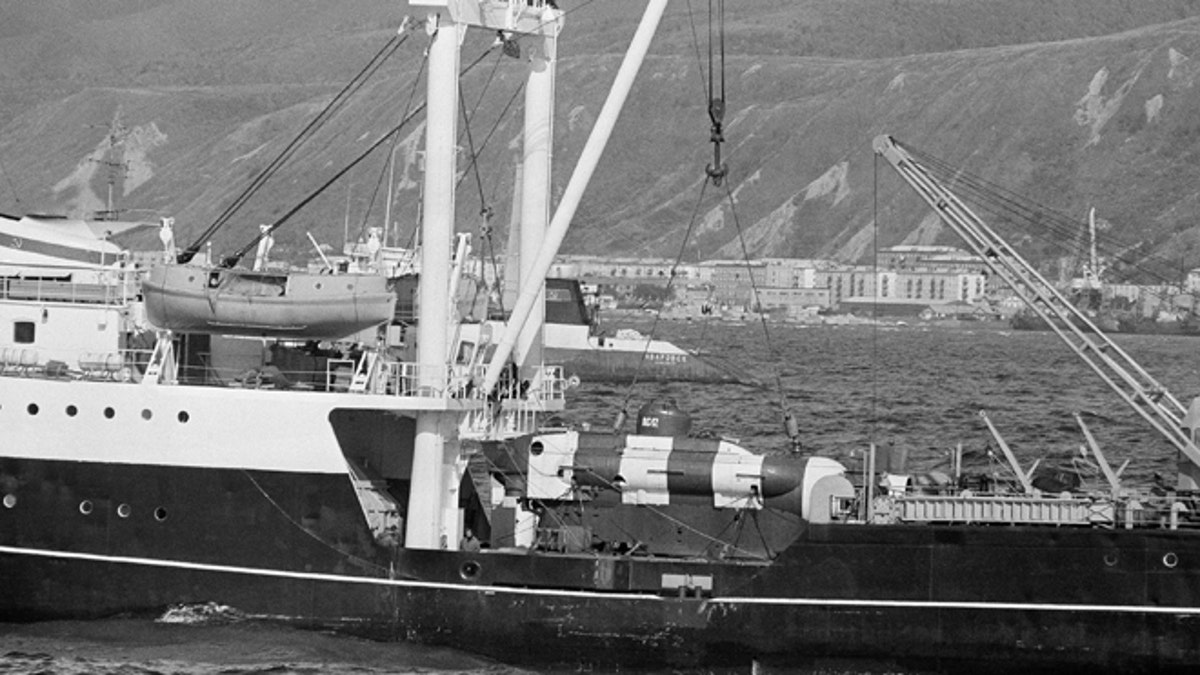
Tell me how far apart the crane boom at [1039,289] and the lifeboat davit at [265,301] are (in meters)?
6.62

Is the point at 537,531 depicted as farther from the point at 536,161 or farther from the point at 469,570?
the point at 536,161

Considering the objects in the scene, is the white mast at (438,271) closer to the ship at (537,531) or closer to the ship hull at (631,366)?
the ship at (537,531)

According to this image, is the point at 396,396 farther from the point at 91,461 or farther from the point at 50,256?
the point at 50,256

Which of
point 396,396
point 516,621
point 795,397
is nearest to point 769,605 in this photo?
point 516,621

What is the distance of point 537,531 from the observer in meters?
25.1

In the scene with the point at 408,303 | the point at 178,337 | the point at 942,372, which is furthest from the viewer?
the point at 942,372

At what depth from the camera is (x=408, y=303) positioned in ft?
115

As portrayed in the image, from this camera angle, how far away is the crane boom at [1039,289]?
24859 millimetres

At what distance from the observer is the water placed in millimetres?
23531

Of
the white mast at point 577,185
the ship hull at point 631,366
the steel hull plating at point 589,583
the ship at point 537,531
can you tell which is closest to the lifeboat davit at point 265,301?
the ship at point 537,531

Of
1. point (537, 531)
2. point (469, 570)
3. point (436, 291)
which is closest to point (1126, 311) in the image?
point (537, 531)

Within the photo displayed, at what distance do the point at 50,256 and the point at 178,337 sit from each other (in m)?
2.44

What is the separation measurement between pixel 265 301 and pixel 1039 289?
9501 mm

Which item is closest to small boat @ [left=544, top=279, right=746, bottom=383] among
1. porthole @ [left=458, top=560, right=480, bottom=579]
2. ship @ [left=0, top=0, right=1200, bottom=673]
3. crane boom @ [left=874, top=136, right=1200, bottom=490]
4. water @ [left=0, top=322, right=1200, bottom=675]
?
water @ [left=0, top=322, right=1200, bottom=675]
